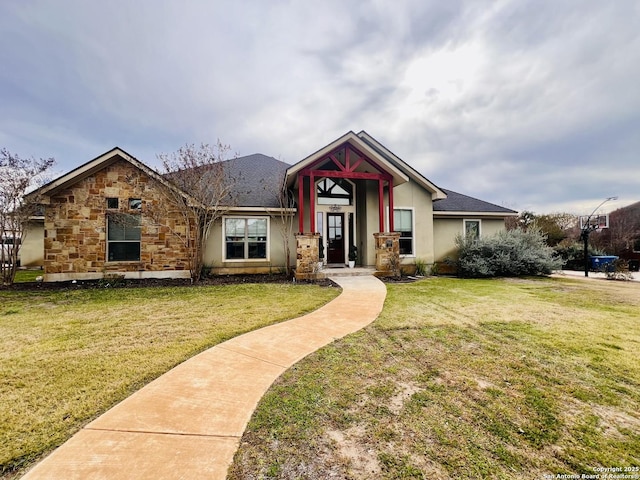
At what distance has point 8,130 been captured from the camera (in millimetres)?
13859

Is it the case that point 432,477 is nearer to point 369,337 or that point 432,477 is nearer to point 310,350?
point 310,350

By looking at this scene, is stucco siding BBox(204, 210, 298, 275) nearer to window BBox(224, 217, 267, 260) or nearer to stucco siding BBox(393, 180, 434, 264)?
window BBox(224, 217, 267, 260)

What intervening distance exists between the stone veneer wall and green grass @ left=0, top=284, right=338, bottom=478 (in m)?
1.89

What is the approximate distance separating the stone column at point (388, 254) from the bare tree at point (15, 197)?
12.2 meters

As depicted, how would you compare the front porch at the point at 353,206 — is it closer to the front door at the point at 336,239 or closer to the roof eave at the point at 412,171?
the front door at the point at 336,239

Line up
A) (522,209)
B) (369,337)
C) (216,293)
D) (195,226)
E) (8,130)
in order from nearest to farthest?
(369,337) → (216,293) → (195,226) → (8,130) → (522,209)

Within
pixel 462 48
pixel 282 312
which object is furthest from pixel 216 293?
pixel 462 48

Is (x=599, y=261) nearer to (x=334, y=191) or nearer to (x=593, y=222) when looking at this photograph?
(x=593, y=222)

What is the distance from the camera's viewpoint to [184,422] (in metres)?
2.32

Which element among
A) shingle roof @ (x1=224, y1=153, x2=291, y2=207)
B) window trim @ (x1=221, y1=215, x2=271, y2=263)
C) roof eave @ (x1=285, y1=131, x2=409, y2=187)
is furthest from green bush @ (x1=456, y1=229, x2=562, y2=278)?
shingle roof @ (x1=224, y1=153, x2=291, y2=207)

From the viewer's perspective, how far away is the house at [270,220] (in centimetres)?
1012

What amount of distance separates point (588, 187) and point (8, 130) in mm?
43362

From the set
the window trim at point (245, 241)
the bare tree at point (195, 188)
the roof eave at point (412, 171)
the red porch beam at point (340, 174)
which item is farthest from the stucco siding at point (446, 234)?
the bare tree at point (195, 188)

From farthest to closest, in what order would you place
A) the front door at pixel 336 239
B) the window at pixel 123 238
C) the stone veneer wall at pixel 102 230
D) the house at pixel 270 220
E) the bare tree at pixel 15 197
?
the front door at pixel 336 239
the window at pixel 123 238
the house at pixel 270 220
the stone veneer wall at pixel 102 230
the bare tree at pixel 15 197
